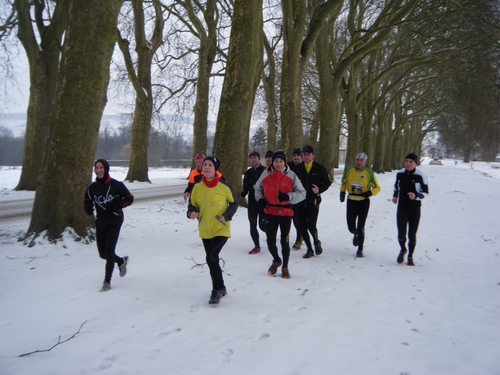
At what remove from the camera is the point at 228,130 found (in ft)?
32.2

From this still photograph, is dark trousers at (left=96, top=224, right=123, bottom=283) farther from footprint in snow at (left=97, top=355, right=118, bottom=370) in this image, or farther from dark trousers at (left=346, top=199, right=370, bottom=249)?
dark trousers at (left=346, top=199, right=370, bottom=249)

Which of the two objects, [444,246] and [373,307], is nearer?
[373,307]

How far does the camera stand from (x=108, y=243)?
15.8 feet

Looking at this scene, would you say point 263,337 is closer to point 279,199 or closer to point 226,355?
point 226,355

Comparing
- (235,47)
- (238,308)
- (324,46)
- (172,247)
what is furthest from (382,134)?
(238,308)

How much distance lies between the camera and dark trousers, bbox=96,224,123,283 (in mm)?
4773

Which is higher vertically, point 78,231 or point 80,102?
point 80,102

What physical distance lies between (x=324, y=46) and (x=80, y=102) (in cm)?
1177

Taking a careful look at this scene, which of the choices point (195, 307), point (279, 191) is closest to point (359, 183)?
point (279, 191)

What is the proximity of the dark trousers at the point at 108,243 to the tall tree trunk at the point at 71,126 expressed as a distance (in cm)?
213

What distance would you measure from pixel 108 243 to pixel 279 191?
2.49 meters

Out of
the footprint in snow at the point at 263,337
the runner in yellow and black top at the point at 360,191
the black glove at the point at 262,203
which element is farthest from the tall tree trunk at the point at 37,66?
the footprint in snow at the point at 263,337

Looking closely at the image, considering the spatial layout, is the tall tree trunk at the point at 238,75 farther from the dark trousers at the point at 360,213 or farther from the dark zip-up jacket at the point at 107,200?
the dark zip-up jacket at the point at 107,200

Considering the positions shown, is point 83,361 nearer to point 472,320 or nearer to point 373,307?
point 373,307
